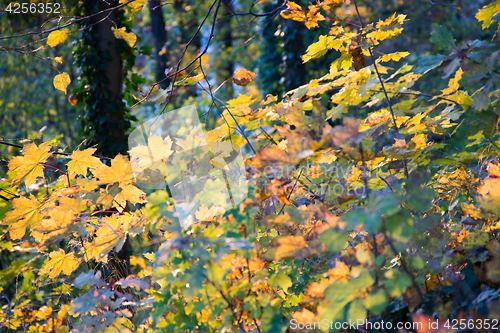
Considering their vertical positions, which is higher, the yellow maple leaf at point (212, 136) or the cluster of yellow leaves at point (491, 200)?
the yellow maple leaf at point (212, 136)

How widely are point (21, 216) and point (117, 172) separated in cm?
56

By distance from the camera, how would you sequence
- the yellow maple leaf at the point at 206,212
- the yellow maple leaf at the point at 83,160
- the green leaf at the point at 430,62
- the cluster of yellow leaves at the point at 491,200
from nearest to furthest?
the cluster of yellow leaves at the point at 491,200 < the yellow maple leaf at the point at 206,212 < the green leaf at the point at 430,62 < the yellow maple leaf at the point at 83,160

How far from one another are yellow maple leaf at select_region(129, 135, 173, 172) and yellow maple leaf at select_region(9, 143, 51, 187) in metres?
0.56

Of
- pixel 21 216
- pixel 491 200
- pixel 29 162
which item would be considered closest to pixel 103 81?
pixel 29 162

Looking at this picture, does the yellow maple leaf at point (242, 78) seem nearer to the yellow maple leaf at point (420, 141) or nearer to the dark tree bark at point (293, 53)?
the yellow maple leaf at point (420, 141)

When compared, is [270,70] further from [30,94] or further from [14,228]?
[14,228]

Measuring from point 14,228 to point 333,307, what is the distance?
1.40 meters

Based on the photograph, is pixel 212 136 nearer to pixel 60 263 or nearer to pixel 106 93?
pixel 60 263

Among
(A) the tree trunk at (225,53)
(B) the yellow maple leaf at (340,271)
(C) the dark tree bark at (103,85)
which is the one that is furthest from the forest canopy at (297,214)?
(A) the tree trunk at (225,53)

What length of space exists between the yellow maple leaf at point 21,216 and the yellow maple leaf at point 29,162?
0.46 ft

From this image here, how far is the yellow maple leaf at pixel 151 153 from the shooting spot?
133 cm

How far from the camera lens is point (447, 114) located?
1.83m

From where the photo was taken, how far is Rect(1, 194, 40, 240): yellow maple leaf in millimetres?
1474

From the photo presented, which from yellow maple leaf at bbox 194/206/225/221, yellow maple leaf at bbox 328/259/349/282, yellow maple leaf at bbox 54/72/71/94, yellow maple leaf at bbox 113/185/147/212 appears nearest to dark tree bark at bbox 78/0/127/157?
yellow maple leaf at bbox 54/72/71/94
